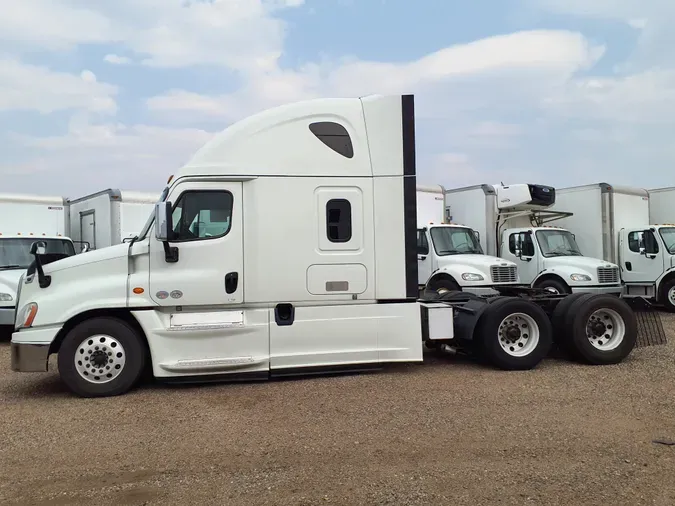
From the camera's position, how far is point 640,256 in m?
14.3

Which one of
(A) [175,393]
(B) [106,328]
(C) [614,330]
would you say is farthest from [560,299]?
(B) [106,328]

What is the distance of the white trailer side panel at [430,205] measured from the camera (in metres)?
13.0

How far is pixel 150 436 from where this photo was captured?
4.96 metres

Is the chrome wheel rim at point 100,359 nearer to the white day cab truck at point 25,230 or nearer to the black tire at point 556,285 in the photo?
the white day cab truck at point 25,230

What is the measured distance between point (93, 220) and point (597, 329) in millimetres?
11207

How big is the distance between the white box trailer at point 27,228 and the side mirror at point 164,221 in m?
5.48

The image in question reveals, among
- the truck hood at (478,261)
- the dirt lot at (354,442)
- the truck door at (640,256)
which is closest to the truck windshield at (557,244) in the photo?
the truck door at (640,256)

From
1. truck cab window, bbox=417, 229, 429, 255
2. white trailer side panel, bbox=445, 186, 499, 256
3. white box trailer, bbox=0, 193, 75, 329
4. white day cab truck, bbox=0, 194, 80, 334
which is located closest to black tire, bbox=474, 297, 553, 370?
truck cab window, bbox=417, 229, 429, 255

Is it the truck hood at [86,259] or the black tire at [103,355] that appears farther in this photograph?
the truck hood at [86,259]

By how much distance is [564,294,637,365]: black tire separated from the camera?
→ 7.45 m

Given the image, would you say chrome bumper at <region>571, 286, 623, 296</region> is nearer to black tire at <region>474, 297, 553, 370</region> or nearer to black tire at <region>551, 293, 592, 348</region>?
black tire at <region>551, 293, 592, 348</region>

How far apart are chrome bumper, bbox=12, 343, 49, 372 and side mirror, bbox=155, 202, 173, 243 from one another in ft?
5.71

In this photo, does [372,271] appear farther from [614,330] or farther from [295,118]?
[614,330]

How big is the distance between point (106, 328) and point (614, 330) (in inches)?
A: 260
